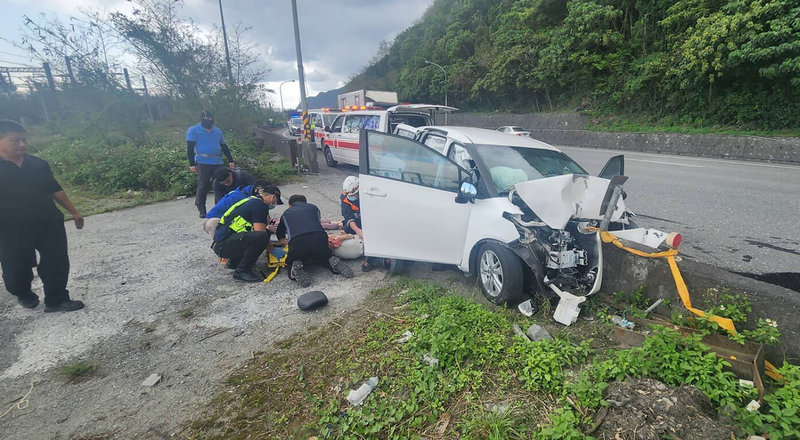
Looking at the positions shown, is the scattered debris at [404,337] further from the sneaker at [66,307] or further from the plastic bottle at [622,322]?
the sneaker at [66,307]

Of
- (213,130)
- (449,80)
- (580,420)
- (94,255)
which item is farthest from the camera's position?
(449,80)

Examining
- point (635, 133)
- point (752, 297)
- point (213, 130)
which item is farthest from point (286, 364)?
point (635, 133)

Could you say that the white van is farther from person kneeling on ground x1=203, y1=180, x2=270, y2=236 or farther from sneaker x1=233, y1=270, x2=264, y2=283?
sneaker x1=233, y1=270, x2=264, y2=283

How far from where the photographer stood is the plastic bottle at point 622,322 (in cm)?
276

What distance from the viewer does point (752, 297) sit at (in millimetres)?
2396

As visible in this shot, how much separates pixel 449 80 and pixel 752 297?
36.8 m

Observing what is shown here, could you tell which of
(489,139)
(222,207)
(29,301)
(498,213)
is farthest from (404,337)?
(29,301)

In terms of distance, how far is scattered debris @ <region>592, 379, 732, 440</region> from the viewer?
1.71 meters

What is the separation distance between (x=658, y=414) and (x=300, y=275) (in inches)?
129

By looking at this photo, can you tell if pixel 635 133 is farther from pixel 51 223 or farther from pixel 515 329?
pixel 51 223

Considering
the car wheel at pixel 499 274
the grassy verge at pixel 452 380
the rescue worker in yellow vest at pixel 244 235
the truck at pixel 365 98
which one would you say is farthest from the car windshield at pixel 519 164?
the truck at pixel 365 98

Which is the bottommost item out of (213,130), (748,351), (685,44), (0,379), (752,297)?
(0,379)

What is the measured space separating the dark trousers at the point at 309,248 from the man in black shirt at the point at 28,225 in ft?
7.01

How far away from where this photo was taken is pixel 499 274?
322 cm
